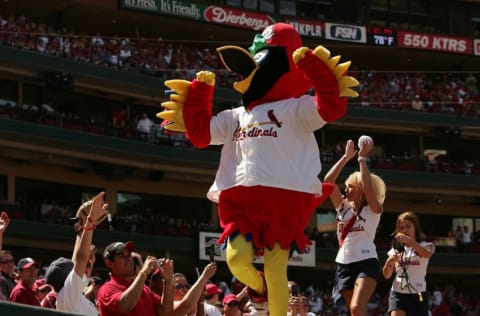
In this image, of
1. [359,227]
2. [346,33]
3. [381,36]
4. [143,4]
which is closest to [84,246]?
[359,227]

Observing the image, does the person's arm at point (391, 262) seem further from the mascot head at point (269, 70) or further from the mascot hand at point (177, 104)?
the mascot hand at point (177, 104)

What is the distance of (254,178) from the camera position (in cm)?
625

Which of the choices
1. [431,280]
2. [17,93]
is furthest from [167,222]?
[431,280]

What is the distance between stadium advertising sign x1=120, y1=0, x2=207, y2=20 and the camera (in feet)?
99.8

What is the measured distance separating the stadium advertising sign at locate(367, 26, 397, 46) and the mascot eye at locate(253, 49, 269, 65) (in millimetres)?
28415

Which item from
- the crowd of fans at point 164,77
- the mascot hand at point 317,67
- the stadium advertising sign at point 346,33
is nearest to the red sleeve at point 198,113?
the mascot hand at point 317,67

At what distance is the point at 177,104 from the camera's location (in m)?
6.69

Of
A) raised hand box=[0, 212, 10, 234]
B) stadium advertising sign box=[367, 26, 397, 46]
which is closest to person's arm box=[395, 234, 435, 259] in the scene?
raised hand box=[0, 212, 10, 234]

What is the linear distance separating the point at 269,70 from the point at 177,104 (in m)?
0.70

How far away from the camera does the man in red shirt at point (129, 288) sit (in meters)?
6.13

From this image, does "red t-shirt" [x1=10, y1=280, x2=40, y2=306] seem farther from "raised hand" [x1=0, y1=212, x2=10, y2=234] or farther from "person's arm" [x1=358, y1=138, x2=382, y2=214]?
"person's arm" [x1=358, y1=138, x2=382, y2=214]

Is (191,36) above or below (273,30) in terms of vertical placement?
above

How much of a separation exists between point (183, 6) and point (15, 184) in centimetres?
837

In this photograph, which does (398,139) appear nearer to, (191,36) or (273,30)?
(191,36)
